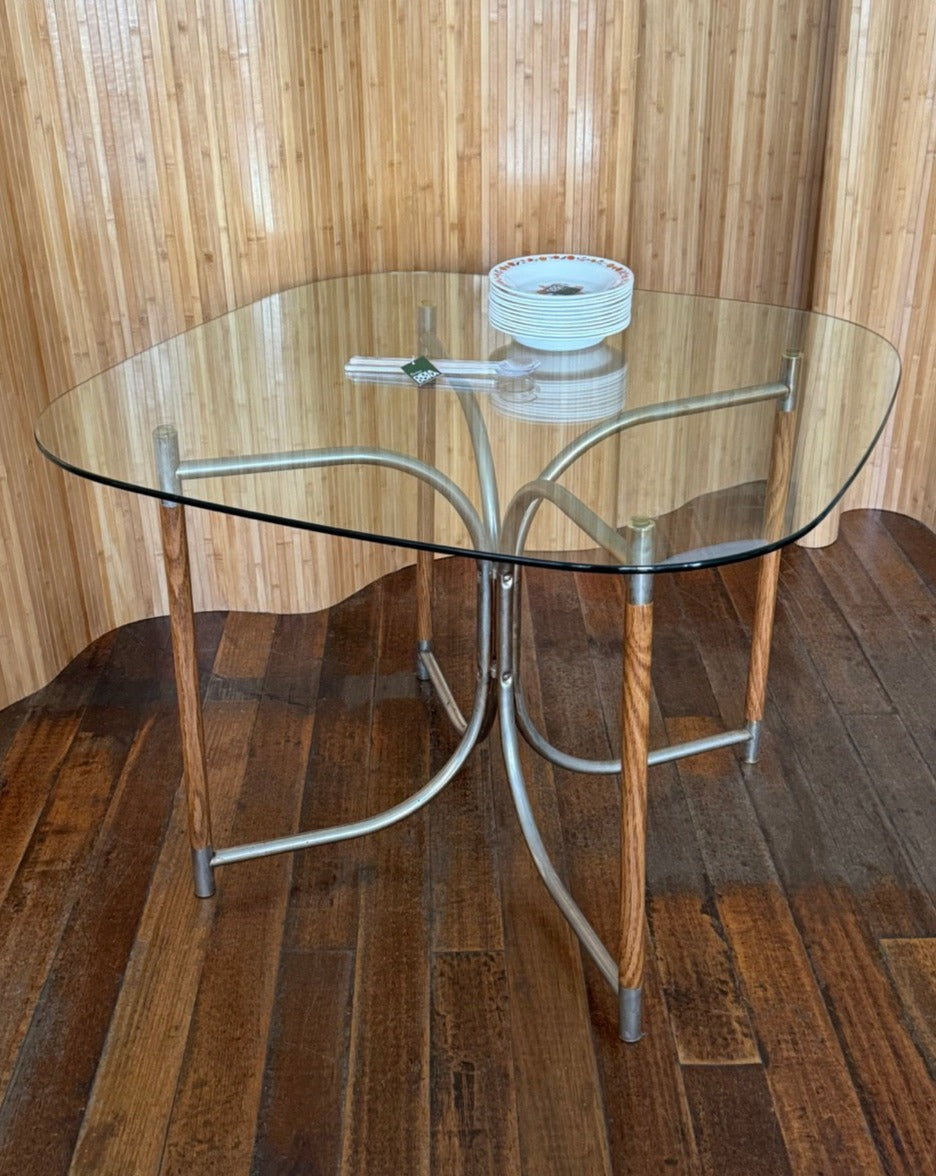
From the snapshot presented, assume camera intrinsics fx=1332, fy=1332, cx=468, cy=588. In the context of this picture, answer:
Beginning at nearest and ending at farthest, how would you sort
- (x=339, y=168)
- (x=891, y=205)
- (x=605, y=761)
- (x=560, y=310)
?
(x=560, y=310), (x=605, y=761), (x=339, y=168), (x=891, y=205)

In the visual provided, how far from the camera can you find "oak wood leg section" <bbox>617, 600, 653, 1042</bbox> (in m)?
1.61

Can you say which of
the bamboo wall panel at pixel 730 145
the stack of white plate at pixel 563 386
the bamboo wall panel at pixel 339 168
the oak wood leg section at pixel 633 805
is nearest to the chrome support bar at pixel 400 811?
the stack of white plate at pixel 563 386

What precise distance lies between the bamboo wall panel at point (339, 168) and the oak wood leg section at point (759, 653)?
3.12ft

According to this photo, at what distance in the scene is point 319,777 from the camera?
2354 millimetres

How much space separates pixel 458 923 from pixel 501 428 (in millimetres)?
759

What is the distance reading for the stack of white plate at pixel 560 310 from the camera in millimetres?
2023

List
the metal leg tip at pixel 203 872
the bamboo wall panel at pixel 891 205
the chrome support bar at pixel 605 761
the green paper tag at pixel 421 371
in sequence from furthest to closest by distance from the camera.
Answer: the bamboo wall panel at pixel 891 205 < the chrome support bar at pixel 605 761 < the metal leg tip at pixel 203 872 < the green paper tag at pixel 421 371

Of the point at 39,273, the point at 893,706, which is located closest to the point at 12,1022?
the point at 39,273

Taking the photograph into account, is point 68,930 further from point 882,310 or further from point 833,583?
point 882,310

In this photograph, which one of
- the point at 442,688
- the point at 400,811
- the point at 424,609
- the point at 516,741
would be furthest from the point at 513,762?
the point at 424,609

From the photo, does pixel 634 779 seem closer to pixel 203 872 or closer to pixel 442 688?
pixel 203 872

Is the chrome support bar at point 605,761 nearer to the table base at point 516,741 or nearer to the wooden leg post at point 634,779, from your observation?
the table base at point 516,741

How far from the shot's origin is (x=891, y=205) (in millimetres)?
2910

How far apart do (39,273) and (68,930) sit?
1228 mm
